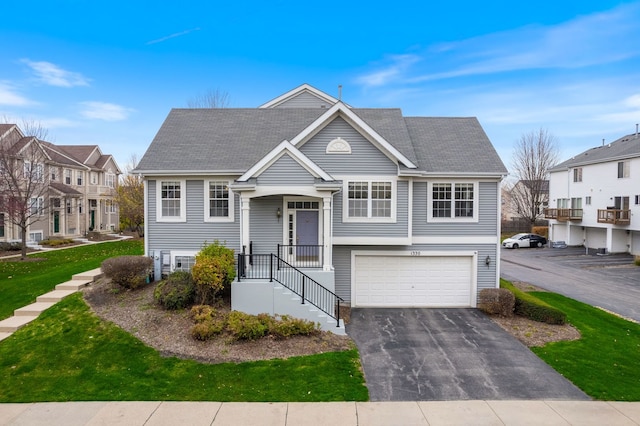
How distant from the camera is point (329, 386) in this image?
8133 mm

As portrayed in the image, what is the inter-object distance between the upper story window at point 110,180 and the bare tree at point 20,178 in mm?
13633

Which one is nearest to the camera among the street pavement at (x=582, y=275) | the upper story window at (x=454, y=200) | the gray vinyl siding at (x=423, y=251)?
the gray vinyl siding at (x=423, y=251)

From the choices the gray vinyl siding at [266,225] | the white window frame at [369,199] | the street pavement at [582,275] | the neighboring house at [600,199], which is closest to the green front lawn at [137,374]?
the gray vinyl siding at [266,225]

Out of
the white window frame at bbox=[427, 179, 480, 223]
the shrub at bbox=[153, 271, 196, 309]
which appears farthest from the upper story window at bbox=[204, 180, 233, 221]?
the white window frame at bbox=[427, 179, 480, 223]

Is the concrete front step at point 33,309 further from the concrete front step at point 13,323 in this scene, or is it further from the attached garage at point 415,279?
the attached garage at point 415,279

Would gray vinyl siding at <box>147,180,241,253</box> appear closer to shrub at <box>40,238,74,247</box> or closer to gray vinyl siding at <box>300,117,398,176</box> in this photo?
Result: gray vinyl siding at <box>300,117,398,176</box>

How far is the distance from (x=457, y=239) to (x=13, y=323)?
52.4ft

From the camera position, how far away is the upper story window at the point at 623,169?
102 ft

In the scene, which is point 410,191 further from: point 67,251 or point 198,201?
point 67,251

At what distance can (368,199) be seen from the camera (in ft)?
47.0

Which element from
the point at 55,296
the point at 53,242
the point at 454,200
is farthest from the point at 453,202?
the point at 53,242

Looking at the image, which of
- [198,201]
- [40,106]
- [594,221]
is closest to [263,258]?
[198,201]

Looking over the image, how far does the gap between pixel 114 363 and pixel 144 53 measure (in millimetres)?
20935

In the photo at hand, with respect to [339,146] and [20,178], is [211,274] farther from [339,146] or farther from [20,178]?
[20,178]
